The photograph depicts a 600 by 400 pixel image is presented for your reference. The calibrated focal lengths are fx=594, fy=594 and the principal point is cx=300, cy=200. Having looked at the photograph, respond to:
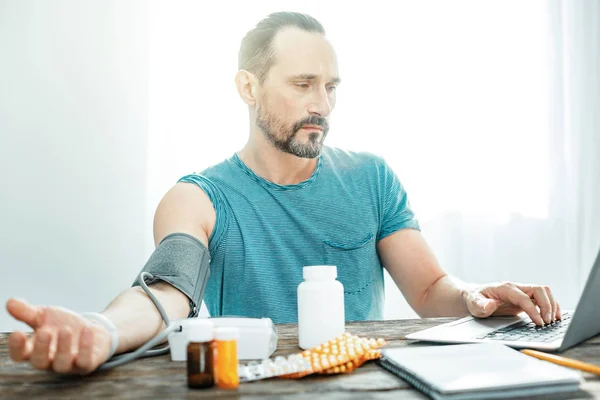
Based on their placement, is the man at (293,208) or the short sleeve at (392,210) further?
the short sleeve at (392,210)

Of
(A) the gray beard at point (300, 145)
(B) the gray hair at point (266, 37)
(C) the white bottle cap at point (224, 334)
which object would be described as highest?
(B) the gray hair at point (266, 37)

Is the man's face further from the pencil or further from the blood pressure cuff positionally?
the pencil

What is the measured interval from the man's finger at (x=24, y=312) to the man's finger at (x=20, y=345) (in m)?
0.02

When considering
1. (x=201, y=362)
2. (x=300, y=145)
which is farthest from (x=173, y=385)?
(x=300, y=145)

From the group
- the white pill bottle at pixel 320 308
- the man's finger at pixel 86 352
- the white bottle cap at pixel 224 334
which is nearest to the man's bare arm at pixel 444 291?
the white pill bottle at pixel 320 308

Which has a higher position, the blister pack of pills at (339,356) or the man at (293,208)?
the man at (293,208)

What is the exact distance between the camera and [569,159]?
234 centimetres

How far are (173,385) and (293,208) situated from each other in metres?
0.86

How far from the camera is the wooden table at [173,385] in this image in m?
0.59

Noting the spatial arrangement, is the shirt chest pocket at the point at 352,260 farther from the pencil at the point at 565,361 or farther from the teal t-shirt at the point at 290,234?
the pencil at the point at 565,361

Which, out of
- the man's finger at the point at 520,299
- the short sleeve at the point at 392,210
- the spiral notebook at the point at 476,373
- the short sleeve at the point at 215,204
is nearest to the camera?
the spiral notebook at the point at 476,373

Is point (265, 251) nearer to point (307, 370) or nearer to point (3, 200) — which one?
point (307, 370)

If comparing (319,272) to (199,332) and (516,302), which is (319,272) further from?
(516,302)

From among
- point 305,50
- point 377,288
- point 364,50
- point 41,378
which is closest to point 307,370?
point 41,378
